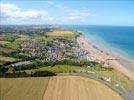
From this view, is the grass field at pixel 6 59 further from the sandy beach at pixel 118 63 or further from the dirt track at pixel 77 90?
the sandy beach at pixel 118 63

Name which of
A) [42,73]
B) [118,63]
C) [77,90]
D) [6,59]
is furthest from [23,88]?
[118,63]

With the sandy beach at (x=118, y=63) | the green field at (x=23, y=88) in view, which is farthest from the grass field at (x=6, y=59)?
the sandy beach at (x=118, y=63)

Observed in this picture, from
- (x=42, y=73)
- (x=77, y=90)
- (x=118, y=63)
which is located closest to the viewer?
(x=77, y=90)

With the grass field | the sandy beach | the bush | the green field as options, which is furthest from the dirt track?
the grass field

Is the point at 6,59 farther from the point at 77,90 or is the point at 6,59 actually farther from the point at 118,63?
the point at 77,90

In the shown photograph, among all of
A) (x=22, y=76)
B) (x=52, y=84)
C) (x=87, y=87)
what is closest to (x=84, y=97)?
(x=87, y=87)

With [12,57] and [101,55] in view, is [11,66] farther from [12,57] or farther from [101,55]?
[101,55]
